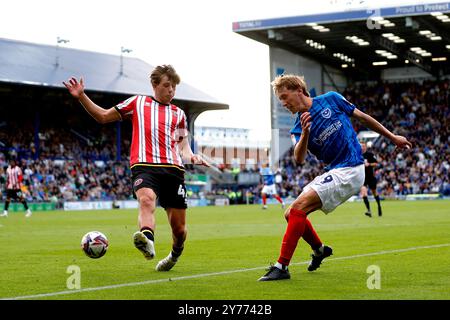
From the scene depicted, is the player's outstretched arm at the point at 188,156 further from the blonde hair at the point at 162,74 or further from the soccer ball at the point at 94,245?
the soccer ball at the point at 94,245

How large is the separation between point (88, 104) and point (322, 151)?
8.53 ft

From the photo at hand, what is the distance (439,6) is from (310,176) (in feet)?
61.0

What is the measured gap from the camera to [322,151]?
8078mm

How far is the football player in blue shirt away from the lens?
7715 mm

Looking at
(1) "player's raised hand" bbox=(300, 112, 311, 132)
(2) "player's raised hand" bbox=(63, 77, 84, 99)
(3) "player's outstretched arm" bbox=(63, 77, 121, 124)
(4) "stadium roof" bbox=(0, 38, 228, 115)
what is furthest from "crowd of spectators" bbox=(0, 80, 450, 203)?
(1) "player's raised hand" bbox=(300, 112, 311, 132)

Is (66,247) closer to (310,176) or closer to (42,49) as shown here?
(42,49)

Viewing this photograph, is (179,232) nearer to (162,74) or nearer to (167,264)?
(167,264)

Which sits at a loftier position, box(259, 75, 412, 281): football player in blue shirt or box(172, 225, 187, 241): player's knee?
box(259, 75, 412, 281): football player in blue shirt

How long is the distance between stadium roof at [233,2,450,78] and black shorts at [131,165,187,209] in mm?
42918

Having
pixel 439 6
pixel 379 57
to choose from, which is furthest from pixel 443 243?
pixel 379 57

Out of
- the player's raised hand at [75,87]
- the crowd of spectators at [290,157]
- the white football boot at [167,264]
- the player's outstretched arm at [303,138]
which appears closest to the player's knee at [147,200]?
the white football boot at [167,264]

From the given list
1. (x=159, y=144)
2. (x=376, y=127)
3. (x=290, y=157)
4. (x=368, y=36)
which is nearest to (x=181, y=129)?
(x=159, y=144)

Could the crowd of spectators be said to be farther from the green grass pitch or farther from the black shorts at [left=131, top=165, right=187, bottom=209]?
the black shorts at [left=131, top=165, right=187, bottom=209]

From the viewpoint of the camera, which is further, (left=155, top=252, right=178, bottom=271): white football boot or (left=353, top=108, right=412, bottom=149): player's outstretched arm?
(left=155, top=252, right=178, bottom=271): white football boot
